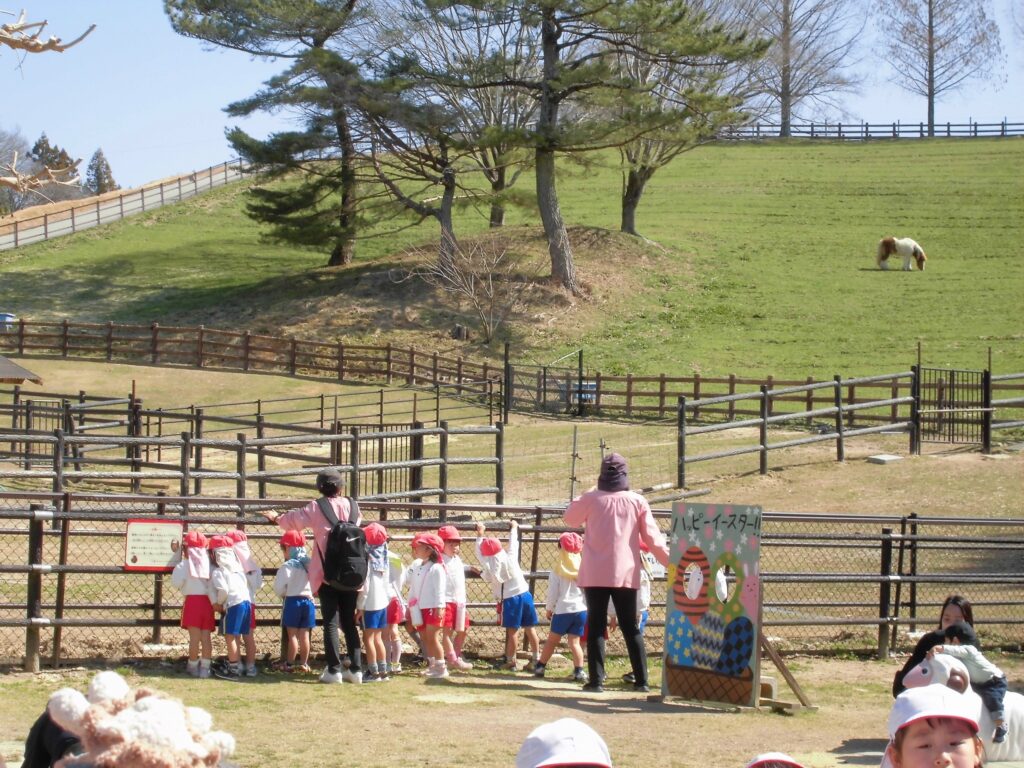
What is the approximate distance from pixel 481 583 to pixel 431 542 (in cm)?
354

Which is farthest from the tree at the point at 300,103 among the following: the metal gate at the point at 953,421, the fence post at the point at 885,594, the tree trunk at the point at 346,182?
the fence post at the point at 885,594

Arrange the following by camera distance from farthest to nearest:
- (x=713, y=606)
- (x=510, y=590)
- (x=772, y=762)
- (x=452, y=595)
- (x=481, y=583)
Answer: (x=481, y=583), (x=510, y=590), (x=452, y=595), (x=713, y=606), (x=772, y=762)

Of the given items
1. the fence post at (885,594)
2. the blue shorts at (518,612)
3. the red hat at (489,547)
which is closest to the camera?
the red hat at (489,547)

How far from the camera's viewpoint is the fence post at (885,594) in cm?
1095

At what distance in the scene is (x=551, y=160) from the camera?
1703 inches

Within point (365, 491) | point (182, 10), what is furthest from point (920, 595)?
point (182, 10)

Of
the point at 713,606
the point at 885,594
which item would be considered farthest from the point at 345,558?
the point at 885,594

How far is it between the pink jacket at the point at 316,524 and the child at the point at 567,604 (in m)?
1.75

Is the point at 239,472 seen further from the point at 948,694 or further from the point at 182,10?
the point at 182,10

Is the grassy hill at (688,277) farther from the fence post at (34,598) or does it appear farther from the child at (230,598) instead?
the fence post at (34,598)

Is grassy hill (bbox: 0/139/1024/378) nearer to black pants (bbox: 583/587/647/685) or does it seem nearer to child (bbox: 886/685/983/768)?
black pants (bbox: 583/587/647/685)

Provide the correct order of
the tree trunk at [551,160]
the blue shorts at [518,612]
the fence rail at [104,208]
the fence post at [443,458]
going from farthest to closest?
the fence rail at [104,208], the tree trunk at [551,160], the fence post at [443,458], the blue shorts at [518,612]

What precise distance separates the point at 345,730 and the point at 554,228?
37808 millimetres

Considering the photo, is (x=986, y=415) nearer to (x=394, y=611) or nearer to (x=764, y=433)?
(x=764, y=433)
